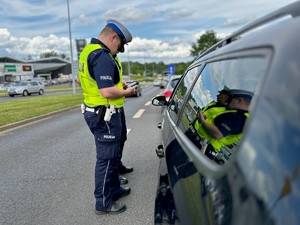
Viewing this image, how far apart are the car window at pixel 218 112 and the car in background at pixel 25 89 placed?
3318 cm

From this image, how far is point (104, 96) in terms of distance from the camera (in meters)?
3.18

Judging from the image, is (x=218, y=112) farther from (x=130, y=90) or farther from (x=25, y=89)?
(x=25, y=89)

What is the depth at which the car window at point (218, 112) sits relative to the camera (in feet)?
6.22

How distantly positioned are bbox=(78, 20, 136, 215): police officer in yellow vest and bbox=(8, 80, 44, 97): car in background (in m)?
31.8

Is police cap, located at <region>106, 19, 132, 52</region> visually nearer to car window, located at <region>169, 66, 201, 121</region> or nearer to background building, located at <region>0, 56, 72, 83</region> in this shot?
car window, located at <region>169, 66, 201, 121</region>

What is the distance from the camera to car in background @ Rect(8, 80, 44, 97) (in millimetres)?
32416

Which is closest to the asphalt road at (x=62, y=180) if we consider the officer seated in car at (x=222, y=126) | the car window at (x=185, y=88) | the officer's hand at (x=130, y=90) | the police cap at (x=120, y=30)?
A: the car window at (x=185, y=88)

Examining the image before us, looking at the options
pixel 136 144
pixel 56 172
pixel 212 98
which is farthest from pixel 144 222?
pixel 136 144

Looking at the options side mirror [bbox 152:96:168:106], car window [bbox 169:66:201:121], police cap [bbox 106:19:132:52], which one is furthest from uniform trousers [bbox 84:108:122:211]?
side mirror [bbox 152:96:168:106]

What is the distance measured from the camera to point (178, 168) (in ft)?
5.98

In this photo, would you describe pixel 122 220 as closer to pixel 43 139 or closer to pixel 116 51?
pixel 116 51

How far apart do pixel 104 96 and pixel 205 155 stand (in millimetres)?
1661

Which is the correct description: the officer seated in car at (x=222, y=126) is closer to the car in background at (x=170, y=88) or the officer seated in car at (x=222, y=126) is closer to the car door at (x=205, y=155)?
the car door at (x=205, y=155)

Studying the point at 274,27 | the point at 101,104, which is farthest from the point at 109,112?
the point at 274,27
